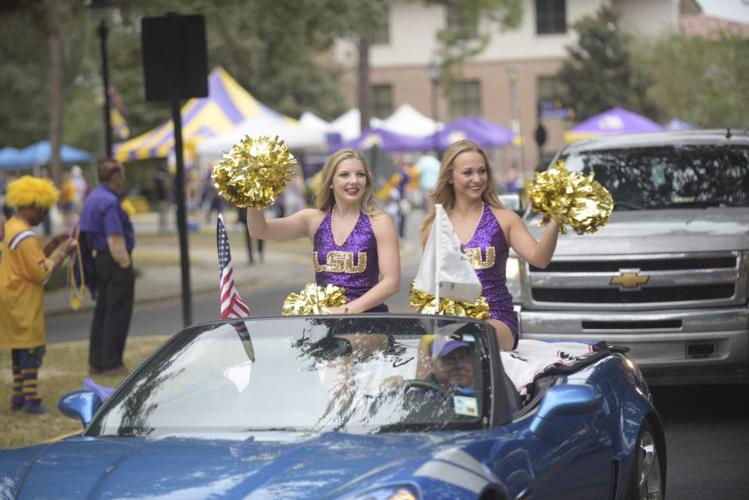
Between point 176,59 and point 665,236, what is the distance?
4931 mm

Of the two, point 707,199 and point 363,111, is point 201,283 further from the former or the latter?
point 363,111

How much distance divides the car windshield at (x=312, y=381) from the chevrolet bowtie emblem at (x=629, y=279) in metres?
4.56

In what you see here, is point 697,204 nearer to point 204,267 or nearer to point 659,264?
point 659,264

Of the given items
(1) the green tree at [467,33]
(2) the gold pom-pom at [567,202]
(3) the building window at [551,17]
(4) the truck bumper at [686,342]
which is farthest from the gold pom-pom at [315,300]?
(3) the building window at [551,17]

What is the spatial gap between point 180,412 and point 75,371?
28.6 feet

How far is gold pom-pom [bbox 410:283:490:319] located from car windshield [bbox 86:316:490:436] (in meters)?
1.50

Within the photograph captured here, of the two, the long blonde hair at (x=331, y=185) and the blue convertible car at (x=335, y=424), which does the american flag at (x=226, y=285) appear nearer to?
the long blonde hair at (x=331, y=185)

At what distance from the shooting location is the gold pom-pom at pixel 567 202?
7.93 meters

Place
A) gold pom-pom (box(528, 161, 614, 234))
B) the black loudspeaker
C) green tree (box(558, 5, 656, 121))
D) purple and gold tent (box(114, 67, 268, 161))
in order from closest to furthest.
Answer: gold pom-pom (box(528, 161, 614, 234)) → the black loudspeaker → purple and gold tent (box(114, 67, 268, 161)) → green tree (box(558, 5, 656, 121))

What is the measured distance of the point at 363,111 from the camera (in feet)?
151

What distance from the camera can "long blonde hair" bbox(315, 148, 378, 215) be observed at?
8414mm

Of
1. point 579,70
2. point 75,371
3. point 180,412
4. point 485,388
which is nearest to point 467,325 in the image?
point 485,388

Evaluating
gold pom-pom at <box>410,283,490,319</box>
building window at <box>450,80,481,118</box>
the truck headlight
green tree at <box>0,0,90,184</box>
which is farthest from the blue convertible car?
building window at <box>450,80,481,118</box>

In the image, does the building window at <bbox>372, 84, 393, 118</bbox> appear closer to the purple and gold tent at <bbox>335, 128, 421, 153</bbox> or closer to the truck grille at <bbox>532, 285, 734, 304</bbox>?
the purple and gold tent at <bbox>335, 128, 421, 153</bbox>
